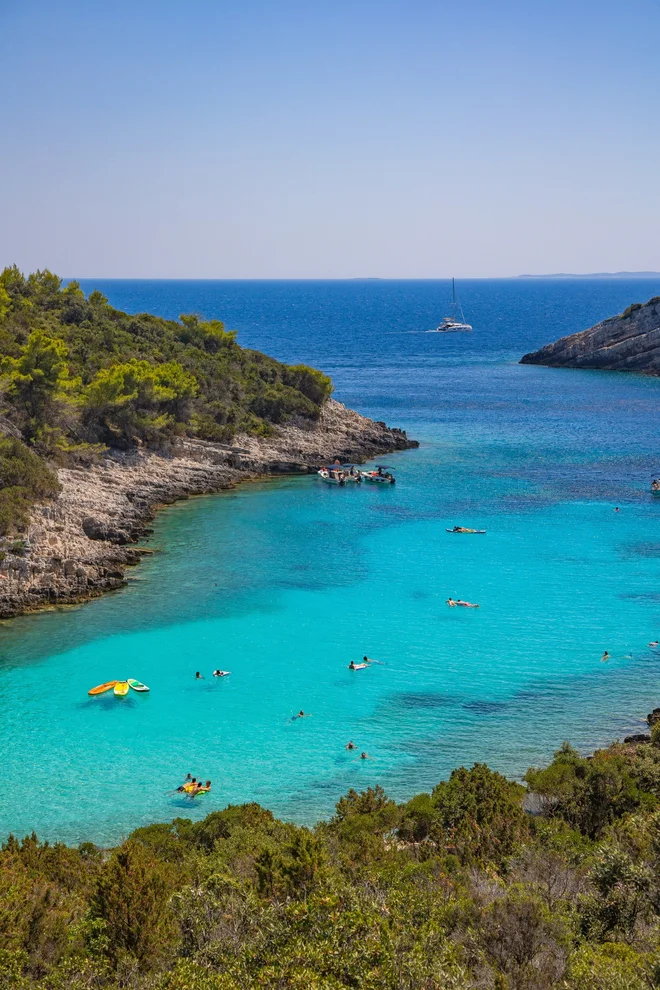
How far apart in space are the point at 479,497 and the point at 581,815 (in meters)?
37.2

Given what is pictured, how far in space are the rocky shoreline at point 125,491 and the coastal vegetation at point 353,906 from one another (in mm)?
20564

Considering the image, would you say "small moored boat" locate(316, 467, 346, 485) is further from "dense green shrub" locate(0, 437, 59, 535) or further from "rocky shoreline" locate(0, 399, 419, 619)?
"dense green shrub" locate(0, 437, 59, 535)

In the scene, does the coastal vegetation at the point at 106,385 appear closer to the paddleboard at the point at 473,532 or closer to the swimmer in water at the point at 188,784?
the swimmer in water at the point at 188,784

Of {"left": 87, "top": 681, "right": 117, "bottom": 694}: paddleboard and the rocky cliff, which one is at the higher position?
the rocky cliff

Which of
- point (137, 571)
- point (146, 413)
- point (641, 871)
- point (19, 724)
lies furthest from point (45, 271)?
point (641, 871)

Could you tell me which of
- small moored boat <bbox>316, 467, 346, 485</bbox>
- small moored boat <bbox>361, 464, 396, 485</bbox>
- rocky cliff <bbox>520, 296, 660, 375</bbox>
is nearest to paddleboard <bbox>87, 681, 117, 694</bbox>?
small moored boat <bbox>316, 467, 346, 485</bbox>

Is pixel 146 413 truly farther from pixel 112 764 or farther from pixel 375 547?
pixel 112 764

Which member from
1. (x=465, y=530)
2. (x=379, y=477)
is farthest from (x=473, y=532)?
(x=379, y=477)

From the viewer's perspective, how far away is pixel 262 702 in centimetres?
3256

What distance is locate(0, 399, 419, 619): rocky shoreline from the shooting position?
40.8 m

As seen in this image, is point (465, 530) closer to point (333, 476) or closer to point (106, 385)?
point (333, 476)

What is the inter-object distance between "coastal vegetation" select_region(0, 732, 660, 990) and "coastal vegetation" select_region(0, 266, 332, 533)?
2645 cm

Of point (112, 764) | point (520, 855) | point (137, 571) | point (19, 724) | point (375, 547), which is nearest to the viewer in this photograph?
point (520, 855)

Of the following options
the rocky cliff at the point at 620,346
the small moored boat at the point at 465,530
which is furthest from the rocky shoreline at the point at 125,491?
the rocky cliff at the point at 620,346
